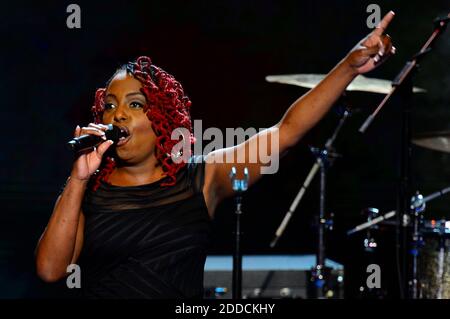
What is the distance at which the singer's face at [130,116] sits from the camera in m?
2.17

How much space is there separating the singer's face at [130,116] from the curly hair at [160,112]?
0.02 metres

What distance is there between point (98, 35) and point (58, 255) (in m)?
3.40

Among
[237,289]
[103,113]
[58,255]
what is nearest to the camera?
[58,255]

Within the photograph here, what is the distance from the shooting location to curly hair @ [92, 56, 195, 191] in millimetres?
2238

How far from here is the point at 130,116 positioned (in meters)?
2.18

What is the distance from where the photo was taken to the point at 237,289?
3.52 m

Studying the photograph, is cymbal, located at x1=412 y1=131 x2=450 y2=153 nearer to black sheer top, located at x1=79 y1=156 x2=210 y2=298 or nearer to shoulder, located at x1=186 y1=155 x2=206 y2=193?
shoulder, located at x1=186 y1=155 x2=206 y2=193

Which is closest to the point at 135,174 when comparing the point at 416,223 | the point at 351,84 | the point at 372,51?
the point at 372,51

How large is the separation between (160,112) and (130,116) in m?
0.12

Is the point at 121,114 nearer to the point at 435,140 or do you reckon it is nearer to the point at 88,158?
the point at 88,158

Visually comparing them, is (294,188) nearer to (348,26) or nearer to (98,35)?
(348,26)

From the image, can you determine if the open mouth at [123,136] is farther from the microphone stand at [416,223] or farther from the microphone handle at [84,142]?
the microphone stand at [416,223]

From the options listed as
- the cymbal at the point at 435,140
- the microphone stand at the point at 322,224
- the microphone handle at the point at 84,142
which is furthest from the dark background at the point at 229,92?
the microphone handle at the point at 84,142

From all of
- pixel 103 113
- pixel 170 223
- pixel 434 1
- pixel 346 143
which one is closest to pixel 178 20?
pixel 346 143
